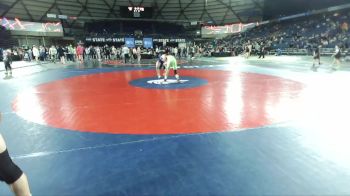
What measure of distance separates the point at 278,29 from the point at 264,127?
39856mm

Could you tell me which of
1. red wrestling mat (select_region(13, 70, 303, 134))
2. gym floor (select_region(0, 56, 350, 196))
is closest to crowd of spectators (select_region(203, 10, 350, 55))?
red wrestling mat (select_region(13, 70, 303, 134))

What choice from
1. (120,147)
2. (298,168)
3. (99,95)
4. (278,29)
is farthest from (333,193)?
(278,29)

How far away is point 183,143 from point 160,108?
2.43 metres

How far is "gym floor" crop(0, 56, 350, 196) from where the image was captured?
3061 millimetres

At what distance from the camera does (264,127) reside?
16.4 ft

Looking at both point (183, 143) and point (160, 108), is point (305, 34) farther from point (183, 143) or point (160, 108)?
point (183, 143)

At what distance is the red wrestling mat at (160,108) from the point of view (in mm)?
5289

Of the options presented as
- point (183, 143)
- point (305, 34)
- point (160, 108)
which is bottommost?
point (183, 143)

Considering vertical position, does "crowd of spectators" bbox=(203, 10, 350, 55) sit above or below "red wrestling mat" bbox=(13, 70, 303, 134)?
above

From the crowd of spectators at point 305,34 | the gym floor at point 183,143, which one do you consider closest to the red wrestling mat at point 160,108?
the gym floor at point 183,143

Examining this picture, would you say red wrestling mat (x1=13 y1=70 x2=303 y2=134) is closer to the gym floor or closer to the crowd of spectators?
the gym floor

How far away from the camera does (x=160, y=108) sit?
665 cm

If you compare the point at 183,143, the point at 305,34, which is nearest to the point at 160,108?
the point at 183,143

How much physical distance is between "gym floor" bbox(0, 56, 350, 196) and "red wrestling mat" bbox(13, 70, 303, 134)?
3 cm
